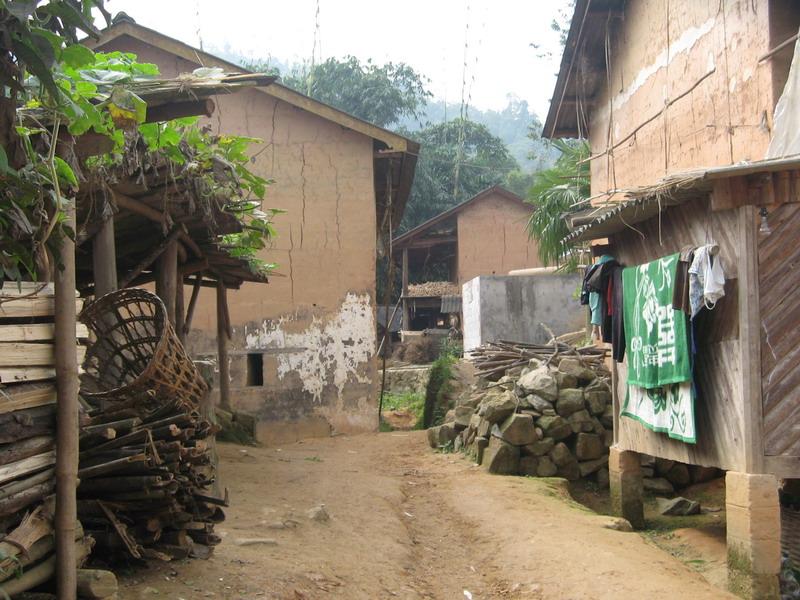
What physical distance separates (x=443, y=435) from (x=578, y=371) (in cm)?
263

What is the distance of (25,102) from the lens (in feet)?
12.8

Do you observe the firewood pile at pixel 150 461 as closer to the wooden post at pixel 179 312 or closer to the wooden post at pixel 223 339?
the wooden post at pixel 179 312

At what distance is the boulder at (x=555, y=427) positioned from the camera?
12.2 metres

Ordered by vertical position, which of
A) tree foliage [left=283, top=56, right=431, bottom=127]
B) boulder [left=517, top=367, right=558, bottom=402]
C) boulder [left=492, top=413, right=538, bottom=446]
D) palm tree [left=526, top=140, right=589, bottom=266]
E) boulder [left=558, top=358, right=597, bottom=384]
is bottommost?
boulder [left=492, top=413, right=538, bottom=446]

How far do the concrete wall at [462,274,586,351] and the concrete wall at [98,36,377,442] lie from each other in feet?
21.5

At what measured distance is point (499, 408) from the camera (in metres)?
12.4

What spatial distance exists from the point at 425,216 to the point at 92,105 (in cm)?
3227

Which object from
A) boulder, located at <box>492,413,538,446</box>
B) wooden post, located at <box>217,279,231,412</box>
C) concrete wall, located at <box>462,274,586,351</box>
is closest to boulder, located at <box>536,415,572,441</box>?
boulder, located at <box>492,413,538,446</box>

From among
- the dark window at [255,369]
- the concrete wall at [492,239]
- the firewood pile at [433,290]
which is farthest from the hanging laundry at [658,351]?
the firewood pile at [433,290]

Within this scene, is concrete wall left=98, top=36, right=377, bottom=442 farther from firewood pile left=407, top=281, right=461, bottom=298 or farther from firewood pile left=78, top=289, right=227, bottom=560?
firewood pile left=407, top=281, right=461, bottom=298

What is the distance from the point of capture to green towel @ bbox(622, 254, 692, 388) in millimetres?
7688

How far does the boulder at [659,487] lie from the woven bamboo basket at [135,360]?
299 inches

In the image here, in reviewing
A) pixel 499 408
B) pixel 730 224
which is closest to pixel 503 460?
pixel 499 408

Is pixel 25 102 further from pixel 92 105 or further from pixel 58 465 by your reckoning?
pixel 58 465
